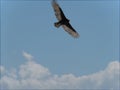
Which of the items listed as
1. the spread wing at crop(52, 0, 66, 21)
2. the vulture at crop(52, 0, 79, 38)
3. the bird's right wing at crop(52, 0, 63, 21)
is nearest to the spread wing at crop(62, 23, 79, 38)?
the vulture at crop(52, 0, 79, 38)

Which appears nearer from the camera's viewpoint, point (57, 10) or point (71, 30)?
point (57, 10)

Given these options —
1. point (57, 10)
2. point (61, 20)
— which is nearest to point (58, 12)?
point (57, 10)

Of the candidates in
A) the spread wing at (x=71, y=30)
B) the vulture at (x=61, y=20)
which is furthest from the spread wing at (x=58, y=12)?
the spread wing at (x=71, y=30)

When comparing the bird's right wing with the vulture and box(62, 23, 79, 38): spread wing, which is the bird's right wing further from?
box(62, 23, 79, 38): spread wing

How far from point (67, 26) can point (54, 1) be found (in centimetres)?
587

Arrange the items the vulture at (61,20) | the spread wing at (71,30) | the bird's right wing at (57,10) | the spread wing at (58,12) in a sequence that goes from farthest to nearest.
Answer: the spread wing at (71,30), the vulture at (61,20), the spread wing at (58,12), the bird's right wing at (57,10)

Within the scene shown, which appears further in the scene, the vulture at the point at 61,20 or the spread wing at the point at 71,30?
the spread wing at the point at 71,30

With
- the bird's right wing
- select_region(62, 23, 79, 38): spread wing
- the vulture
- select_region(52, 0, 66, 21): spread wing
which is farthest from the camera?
select_region(62, 23, 79, 38): spread wing

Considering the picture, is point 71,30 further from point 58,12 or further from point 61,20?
point 58,12

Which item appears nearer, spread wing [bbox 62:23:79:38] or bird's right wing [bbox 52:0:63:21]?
bird's right wing [bbox 52:0:63:21]

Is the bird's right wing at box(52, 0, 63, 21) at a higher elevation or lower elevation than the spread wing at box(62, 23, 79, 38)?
higher

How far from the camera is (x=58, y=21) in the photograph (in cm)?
12294

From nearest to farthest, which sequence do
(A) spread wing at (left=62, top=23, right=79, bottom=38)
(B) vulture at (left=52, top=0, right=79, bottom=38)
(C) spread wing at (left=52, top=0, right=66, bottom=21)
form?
(C) spread wing at (left=52, top=0, right=66, bottom=21) < (B) vulture at (left=52, top=0, right=79, bottom=38) < (A) spread wing at (left=62, top=23, right=79, bottom=38)

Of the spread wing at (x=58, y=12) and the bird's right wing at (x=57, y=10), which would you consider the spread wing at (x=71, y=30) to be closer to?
the spread wing at (x=58, y=12)
